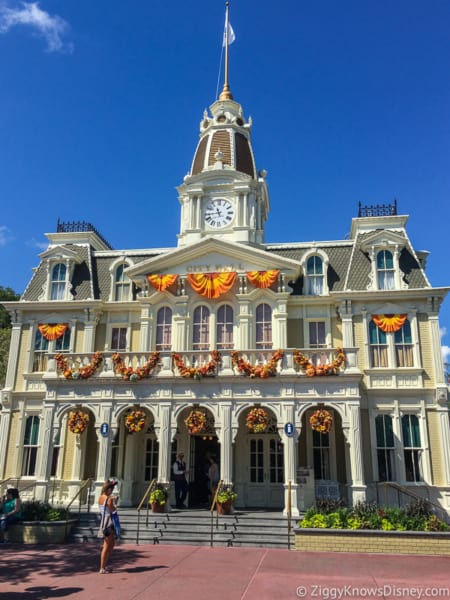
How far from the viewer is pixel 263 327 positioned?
22.3 metres

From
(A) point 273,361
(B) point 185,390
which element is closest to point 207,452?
(B) point 185,390

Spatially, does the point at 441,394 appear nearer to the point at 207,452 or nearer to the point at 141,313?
the point at 207,452

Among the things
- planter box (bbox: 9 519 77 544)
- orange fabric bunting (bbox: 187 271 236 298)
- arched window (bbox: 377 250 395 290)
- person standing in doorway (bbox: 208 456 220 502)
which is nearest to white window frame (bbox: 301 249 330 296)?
arched window (bbox: 377 250 395 290)

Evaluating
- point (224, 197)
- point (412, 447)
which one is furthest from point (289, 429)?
point (224, 197)

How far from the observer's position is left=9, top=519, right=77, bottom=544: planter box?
15.3 metres

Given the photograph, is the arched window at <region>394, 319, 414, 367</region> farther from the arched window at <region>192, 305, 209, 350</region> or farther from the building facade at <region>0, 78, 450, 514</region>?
the arched window at <region>192, 305, 209, 350</region>

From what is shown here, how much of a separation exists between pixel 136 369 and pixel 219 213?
10.2 meters

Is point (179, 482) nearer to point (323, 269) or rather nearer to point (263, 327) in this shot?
point (263, 327)

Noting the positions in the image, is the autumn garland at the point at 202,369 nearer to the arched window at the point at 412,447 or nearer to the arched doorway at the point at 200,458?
the arched doorway at the point at 200,458

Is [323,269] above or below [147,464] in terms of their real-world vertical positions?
above

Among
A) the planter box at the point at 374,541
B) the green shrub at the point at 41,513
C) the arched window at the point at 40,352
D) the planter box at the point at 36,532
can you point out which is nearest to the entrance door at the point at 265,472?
the planter box at the point at 374,541

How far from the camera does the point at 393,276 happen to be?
2262 cm

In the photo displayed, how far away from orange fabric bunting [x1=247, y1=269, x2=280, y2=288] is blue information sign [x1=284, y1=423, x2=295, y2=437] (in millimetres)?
6608

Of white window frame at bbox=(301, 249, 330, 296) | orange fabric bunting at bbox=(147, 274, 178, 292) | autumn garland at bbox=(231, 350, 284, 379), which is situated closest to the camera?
autumn garland at bbox=(231, 350, 284, 379)
